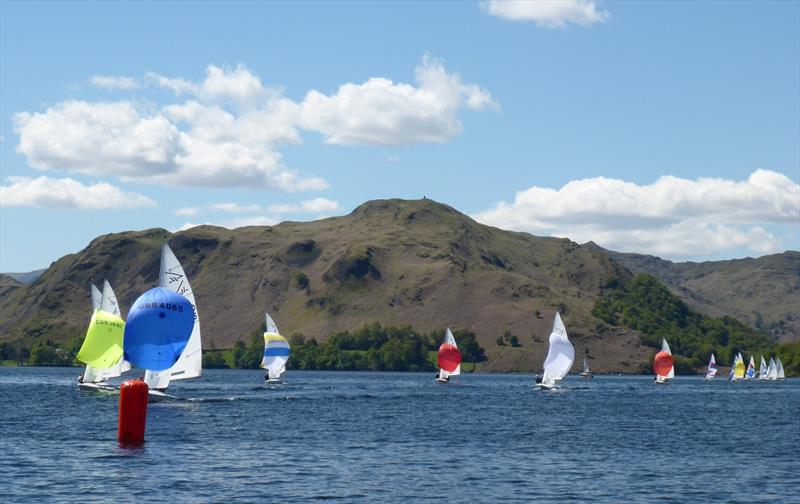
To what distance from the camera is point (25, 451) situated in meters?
69.4

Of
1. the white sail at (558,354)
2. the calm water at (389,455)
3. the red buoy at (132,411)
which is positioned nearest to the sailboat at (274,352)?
the white sail at (558,354)

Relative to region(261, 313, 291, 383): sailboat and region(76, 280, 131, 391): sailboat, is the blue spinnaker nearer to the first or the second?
region(76, 280, 131, 391): sailboat

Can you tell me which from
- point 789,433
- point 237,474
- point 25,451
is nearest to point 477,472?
point 237,474

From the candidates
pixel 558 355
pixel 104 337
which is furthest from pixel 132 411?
pixel 558 355

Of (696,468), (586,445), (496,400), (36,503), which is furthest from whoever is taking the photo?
(496,400)

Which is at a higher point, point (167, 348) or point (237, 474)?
point (167, 348)

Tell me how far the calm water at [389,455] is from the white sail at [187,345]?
3.09 meters

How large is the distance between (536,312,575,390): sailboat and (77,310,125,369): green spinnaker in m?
64.9

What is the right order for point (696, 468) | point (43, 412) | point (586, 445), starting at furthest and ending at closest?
point (43, 412), point (586, 445), point (696, 468)

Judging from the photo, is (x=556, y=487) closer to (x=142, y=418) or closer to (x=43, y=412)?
(x=142, y=418)

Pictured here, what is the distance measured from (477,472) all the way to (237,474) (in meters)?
13.2

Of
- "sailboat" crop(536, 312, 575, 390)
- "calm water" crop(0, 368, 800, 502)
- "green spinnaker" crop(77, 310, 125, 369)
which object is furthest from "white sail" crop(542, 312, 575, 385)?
"green spinnaker" crop(77, 310, 125, 369)

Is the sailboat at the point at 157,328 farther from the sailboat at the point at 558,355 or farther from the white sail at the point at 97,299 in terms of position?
the sailboat at the point at 558,355

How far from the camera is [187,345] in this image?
338 ft
